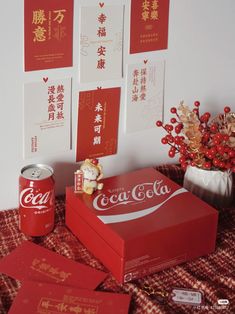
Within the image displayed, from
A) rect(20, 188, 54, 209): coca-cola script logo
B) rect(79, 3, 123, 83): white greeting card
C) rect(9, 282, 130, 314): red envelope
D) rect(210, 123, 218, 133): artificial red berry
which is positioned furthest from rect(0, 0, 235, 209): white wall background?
rect(9, 282, 130, 314): red envelope

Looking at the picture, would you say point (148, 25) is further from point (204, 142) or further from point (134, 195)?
point (134, 195)

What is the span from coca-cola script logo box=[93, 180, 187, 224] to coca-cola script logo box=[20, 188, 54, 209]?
11 centimetres

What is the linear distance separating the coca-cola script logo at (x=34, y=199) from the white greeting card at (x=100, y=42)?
313mm

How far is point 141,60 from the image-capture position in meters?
1.49

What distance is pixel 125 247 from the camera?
1.17 m

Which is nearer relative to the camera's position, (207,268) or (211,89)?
(207,268)

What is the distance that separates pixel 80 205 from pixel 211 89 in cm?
59

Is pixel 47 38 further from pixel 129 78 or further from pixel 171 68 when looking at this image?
pixel 171 68

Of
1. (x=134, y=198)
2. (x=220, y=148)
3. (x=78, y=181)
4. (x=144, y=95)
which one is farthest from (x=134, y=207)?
(x=144, y=95)

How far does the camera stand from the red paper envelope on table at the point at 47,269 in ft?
3.89

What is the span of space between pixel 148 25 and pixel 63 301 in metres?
0.75

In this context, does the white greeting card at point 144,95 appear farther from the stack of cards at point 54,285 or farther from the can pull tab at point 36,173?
the stack of cards at point 54,285

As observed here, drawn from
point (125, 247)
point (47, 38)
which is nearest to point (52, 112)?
point (47, 38)

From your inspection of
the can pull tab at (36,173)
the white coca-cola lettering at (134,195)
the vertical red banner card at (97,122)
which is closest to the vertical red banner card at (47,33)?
the vertical red banner card at (97,122)
